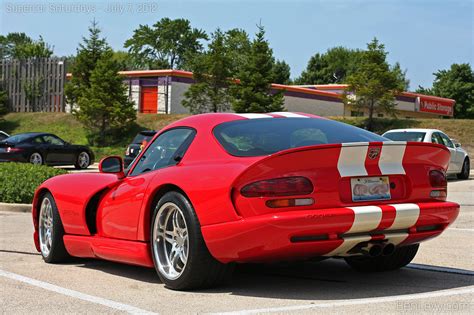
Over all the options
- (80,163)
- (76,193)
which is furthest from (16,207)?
(80,163)

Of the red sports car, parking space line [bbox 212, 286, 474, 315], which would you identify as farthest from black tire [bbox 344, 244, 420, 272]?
parking space line [bbox 212, 286, 474, 315]

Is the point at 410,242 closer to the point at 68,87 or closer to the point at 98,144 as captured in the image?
the point at 98,144

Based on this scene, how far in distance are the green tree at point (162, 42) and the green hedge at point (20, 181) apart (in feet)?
261

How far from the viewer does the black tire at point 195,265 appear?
548 cm

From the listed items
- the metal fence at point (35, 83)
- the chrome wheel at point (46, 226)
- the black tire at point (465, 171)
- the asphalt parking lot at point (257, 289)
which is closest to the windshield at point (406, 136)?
the black tire at point (465, 171)

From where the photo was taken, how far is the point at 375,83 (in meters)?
36.9

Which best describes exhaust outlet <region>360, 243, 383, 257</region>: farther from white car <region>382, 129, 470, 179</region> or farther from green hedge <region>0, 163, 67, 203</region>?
white car <region>382, 129, 470, 179</region>

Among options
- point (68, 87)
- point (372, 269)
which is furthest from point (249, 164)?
point (68, 87)

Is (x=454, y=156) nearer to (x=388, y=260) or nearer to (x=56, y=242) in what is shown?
(x=388, y=260)

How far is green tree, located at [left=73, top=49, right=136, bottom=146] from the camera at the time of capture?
38156 mm

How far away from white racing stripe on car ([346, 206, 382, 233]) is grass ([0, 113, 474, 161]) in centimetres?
2976

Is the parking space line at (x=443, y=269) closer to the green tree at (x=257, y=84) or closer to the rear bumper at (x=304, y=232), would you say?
the rear bumper at (x=304, y=232)

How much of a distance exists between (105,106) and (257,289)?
109ft

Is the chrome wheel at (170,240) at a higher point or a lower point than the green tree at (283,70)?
lower
